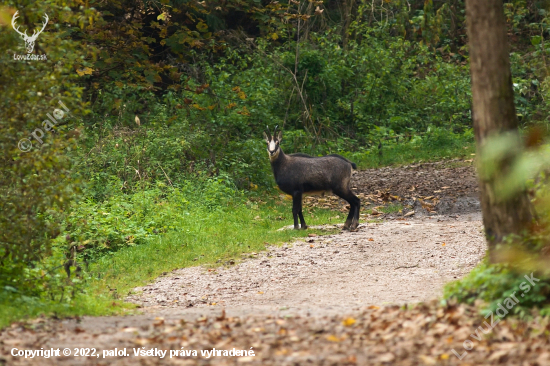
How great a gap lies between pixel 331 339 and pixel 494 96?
2.61m

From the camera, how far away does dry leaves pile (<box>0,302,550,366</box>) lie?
525cm

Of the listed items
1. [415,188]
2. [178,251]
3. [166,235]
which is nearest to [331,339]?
[178,251]

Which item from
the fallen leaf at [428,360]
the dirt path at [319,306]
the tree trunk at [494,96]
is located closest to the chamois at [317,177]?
the dirt path at [319,306]

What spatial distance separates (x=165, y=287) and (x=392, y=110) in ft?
50.7

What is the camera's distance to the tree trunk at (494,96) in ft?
20.9

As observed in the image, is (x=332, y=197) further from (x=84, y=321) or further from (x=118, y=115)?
(x=84, y=321)

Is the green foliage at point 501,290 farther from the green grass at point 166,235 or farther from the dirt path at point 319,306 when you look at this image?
the green grass at point 166,235

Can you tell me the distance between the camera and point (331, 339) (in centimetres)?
582

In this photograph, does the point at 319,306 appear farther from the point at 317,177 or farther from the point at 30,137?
the point at 317,177

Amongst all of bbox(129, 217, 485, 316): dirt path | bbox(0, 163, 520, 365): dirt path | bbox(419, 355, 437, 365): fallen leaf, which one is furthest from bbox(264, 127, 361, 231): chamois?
bbox(419, 355, 437, 365): fallen leaf

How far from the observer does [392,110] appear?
940 inches

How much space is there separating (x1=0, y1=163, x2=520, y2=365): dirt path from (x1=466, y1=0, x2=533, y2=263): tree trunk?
102 centimetres

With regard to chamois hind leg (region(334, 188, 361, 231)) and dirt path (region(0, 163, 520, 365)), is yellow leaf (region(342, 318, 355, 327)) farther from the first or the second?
chamois hind leg (region(334, 188, 361, 231))

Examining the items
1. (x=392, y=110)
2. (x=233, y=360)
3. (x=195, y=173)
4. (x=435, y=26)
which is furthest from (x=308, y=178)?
(x=392, y=110)
